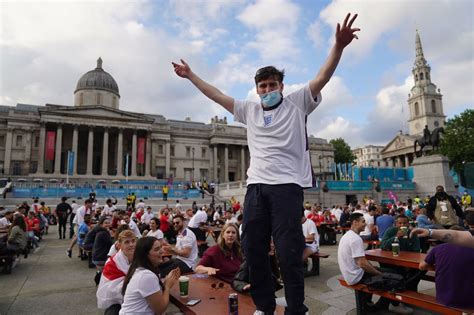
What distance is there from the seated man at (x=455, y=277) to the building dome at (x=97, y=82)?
6283 cm

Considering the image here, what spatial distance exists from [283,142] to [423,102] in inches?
3806

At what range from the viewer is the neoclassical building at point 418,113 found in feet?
262

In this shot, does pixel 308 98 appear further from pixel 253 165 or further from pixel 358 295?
pixel 358 295

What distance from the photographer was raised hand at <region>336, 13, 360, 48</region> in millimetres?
2278

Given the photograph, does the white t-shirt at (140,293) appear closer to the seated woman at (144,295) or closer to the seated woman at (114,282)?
the seated woman at (144,295)

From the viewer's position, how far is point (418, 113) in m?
85.6

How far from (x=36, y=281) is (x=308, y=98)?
849 centimetres

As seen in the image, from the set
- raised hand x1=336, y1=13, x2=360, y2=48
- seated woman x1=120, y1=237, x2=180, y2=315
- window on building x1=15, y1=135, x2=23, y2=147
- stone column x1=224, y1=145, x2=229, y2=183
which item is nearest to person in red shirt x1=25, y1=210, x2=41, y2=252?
seated woman x1=120, y1=237, x2=180, y2=315

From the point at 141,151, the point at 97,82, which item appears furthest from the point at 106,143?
the point at 97,82

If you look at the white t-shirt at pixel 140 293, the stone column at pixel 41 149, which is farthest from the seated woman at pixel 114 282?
the stone column at pixel 41 149

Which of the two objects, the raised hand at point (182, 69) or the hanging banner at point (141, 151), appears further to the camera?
the hanging banner at point (141, 151)

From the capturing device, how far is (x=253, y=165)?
251 cm

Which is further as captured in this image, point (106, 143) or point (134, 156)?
point (134, 156)

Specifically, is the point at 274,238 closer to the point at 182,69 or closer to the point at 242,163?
the point at 182,69
